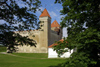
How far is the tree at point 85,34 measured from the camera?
24.4ft

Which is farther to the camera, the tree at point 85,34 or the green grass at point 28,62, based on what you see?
the green grass at point 28,62

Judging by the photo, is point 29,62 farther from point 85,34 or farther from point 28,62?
point 85,34

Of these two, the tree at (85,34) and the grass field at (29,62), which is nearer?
the tree at (85,34)

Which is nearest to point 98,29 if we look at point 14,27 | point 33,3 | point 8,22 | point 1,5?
point 33,3

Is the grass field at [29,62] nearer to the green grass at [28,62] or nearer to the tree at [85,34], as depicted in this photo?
the green grass at [28,62]

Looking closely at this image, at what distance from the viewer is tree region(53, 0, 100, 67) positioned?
7.44 metres

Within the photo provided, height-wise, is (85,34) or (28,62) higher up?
(85,34)

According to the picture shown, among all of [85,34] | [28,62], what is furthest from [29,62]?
[85,34]

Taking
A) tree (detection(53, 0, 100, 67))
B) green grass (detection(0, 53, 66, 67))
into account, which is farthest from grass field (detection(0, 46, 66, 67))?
tree (detection(53, 0, 100, 67))

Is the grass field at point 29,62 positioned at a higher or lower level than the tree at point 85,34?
lower

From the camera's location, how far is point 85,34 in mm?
7504

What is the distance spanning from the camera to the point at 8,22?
8422 millimetres

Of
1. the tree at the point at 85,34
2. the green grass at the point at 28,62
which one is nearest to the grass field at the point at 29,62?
the green grass at the point at 28,62

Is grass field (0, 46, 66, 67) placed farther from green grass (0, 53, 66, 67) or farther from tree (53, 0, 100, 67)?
tree (53, 0, 100, 67)
